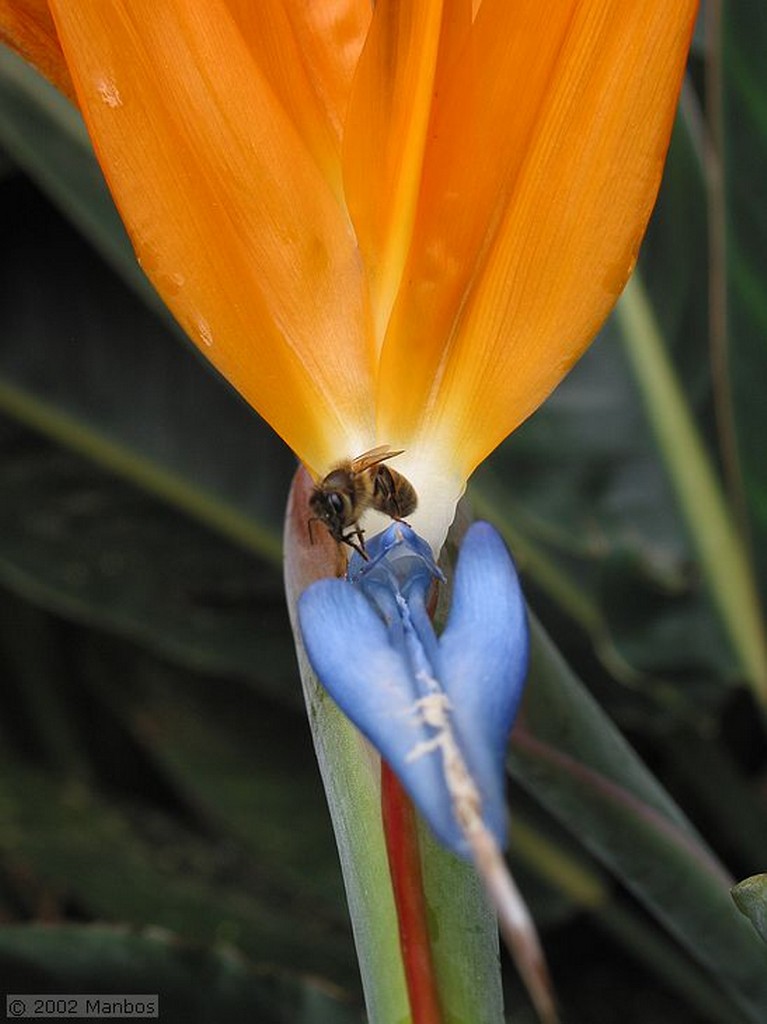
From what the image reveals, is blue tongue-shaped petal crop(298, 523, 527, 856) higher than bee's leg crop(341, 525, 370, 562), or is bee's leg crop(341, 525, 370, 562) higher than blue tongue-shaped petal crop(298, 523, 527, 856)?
bee's leg crop(341, 525, 370, 562)

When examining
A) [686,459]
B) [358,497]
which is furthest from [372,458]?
[686,459]

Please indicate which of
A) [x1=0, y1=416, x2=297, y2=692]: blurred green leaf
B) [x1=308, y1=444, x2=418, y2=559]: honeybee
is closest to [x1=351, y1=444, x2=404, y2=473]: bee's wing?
[x1=308, y1=444, x2=418, y2=559]: honeybee

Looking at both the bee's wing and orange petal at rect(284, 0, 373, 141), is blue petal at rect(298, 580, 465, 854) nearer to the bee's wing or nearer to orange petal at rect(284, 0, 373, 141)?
the bee's wing

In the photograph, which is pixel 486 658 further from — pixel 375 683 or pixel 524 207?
pixel 524 207

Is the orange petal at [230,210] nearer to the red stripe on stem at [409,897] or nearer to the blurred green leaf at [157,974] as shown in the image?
the red stripe on stem at [409,897]

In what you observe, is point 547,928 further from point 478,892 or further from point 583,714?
point 478,892

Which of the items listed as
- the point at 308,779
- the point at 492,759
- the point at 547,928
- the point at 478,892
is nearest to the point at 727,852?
the point at 547,928
